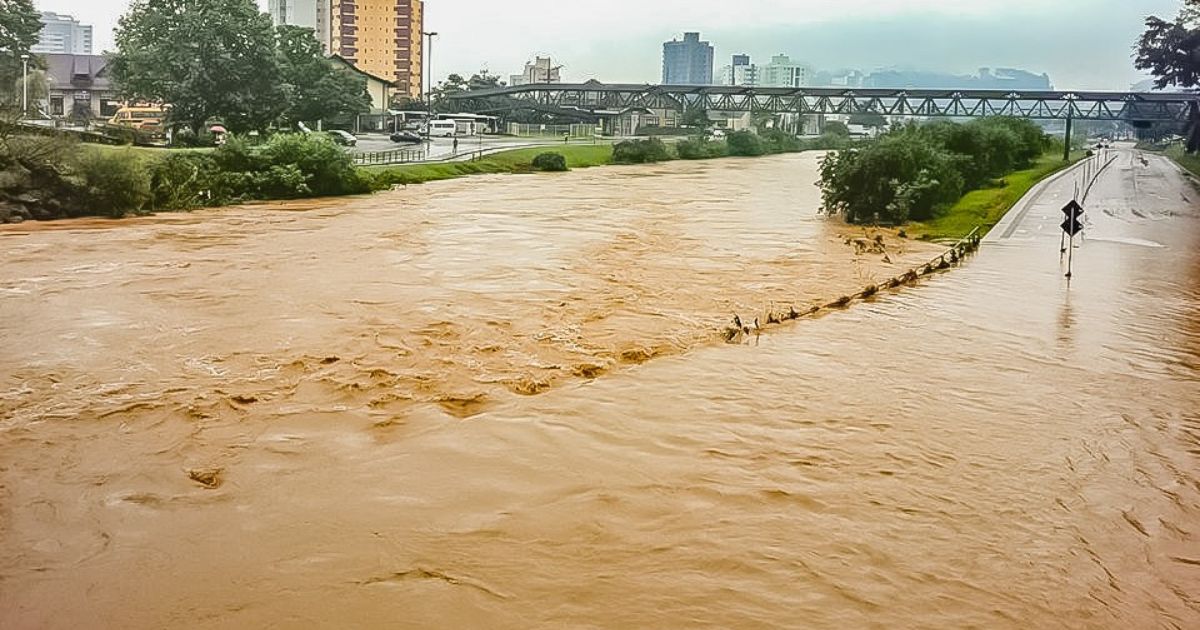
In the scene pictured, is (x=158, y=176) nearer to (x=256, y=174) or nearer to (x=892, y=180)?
(x=256, y=174)

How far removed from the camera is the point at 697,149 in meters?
89.1

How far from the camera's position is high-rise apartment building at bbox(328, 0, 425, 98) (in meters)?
134

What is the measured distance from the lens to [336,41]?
137 m

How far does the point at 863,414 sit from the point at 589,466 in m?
3.83

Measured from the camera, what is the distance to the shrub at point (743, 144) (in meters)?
96.8

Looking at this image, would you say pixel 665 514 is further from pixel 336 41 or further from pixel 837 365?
pixel 336 41

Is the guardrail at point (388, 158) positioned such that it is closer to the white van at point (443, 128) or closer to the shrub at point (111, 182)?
the shrub at point (111, 182)

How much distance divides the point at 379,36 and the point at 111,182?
108m

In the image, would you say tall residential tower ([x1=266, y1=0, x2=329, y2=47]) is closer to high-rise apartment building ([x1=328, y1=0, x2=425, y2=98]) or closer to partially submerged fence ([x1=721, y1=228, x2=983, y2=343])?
high-rise apartment building ([x1=328, y1=0, x2=425, y2=98])

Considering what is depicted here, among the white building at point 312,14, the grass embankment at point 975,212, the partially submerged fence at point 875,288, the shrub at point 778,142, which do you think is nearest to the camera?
the partially submerged fence at point 875,288

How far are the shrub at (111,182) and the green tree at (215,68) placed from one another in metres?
18.0

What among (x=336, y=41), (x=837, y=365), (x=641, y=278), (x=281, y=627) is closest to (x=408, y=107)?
(x=336, y=41)

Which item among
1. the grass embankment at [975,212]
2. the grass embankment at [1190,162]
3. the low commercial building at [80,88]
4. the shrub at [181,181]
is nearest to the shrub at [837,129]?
the grass embankment at [1190,162]

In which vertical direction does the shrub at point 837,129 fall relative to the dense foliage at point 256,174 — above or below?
above
